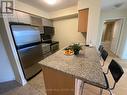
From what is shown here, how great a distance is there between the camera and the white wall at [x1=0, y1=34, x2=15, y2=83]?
75.2 inches

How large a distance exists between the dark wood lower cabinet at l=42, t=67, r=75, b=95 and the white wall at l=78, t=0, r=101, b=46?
1811mm

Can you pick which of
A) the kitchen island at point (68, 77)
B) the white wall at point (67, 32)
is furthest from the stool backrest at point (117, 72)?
the white wall at point (67, 32)

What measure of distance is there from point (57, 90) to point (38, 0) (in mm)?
2626

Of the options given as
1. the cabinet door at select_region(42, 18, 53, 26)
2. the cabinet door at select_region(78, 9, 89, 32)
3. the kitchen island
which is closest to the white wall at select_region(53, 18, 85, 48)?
the cabinet door at select_region(42, 18, 53, 26)

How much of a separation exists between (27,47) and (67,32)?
2.23 metres

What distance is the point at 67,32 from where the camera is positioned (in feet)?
12.3

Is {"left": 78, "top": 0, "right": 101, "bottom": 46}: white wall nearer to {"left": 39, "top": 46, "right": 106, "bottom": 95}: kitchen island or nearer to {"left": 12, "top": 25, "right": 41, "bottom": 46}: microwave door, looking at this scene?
{"left": 39, "top": 46, "right": 106, "bottom": 95}: kitchen island

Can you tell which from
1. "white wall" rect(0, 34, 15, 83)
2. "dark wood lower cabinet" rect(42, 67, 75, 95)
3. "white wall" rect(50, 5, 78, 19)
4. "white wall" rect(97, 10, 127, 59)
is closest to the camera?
"dark wood lower cabinet" rect(42, 67, 75, 95)

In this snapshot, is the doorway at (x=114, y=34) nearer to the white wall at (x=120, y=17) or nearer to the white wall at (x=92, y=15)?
the white wall at (x=120, y=17)

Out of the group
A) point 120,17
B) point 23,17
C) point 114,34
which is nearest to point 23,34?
point 23,17

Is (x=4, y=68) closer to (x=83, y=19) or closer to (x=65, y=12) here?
(x=83, y=19)

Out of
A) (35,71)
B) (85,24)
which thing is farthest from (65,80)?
(85,24)

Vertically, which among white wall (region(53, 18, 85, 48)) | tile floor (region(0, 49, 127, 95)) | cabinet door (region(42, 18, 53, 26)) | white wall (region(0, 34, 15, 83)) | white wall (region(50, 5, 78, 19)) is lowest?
tile floor (region(0, 49, 127, 95))

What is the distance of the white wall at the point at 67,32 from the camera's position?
11.3 feet
